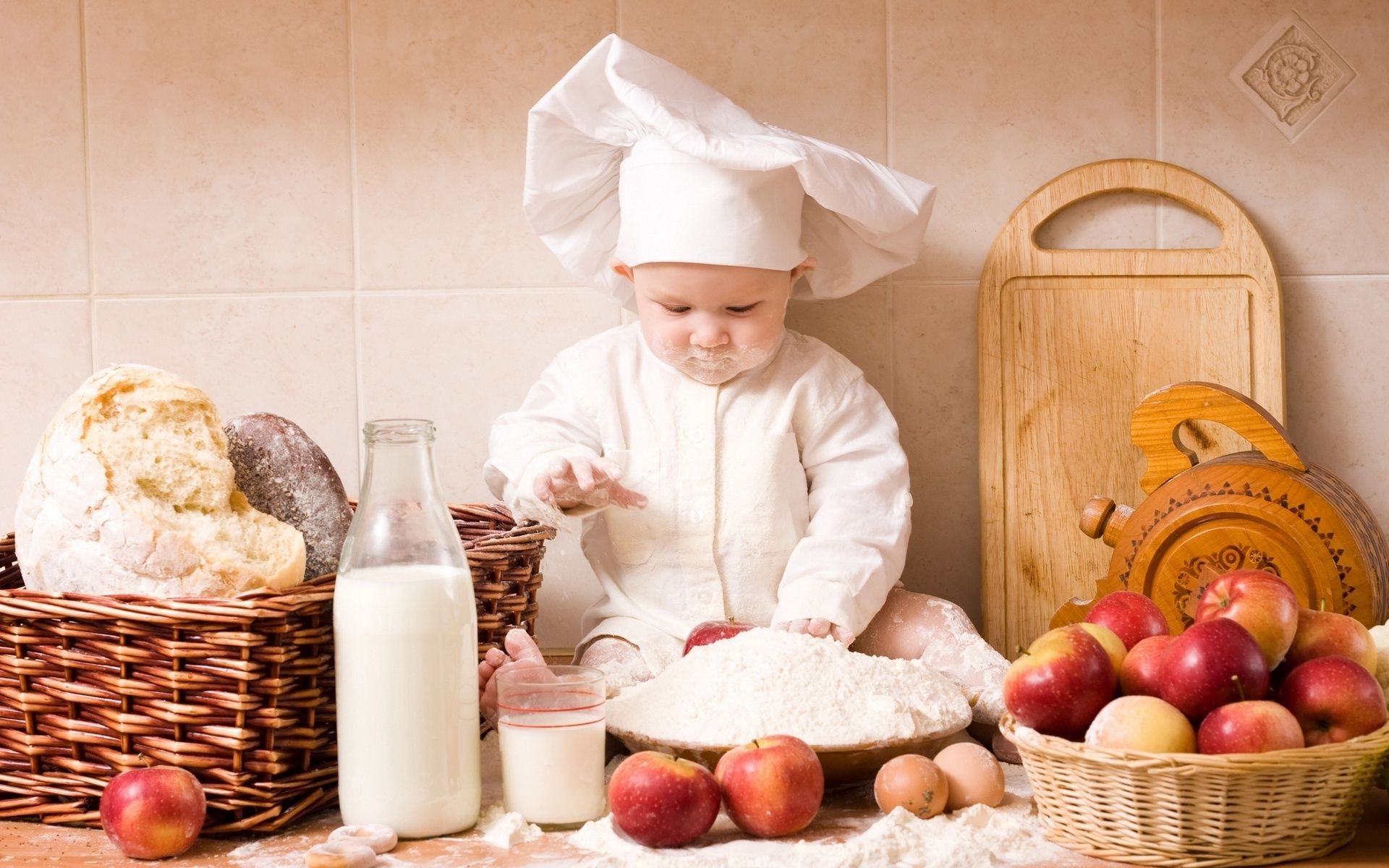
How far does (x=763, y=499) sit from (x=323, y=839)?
1.88ft

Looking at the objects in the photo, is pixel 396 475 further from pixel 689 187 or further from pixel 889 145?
pixel 889 145

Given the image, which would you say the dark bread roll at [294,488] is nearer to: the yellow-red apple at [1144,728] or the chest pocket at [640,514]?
the chest pocket at [640,514]

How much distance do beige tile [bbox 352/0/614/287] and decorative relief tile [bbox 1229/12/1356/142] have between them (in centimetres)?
79

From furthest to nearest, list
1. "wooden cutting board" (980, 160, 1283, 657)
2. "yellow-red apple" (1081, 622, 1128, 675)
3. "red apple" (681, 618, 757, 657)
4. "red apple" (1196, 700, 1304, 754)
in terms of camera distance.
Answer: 1. "wooden cutting board" (980, 160, 1283, 657)
2. "red apple" (681, 618, 757, 657)
3. "yellow-red apple" (1081, 622, 1128, 675)
4. "red apple" (1196, 700, 1304, 754)

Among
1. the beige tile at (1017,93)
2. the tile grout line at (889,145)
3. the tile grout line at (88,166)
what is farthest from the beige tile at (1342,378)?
the tile grout line at (88,166)

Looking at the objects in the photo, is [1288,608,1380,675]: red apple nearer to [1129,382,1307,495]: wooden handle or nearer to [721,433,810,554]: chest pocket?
[1129,382,1307,495]: wooden handle

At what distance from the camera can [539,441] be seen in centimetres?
133

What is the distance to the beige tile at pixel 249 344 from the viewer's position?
5.02 feet

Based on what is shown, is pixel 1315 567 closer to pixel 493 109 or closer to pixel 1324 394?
pixel 1324 394

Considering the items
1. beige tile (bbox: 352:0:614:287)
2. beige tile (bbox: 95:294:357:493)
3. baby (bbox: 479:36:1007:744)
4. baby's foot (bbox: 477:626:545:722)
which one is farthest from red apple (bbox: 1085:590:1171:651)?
beige tile (bbox: 95:294:357:493)

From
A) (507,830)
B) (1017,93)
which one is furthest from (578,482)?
(1017,93)

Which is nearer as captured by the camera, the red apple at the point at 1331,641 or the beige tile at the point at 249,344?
the red apple at the point at 1331,641

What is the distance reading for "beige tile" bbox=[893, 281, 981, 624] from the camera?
1519 millimetres

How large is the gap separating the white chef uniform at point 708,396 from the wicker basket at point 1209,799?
1.29 feet
